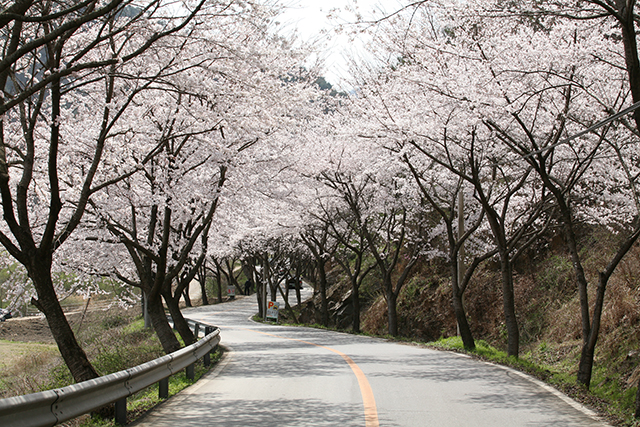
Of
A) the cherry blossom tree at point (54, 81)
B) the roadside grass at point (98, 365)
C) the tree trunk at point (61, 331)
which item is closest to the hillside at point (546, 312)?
the roadside grass at point (98, 365)

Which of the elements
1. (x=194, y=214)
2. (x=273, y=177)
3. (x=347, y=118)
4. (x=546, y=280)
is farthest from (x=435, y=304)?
(x=194, y=214)

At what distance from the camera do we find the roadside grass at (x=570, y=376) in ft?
25.8

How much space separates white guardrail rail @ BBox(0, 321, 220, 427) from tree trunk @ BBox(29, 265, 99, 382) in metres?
1.22

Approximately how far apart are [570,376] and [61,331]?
10.2 metres

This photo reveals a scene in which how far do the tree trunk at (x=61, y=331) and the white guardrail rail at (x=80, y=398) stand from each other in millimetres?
1216

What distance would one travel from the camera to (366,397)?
26.9 feet

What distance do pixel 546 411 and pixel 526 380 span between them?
299cm

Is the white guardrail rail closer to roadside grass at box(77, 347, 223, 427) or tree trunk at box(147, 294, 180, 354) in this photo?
roadside grass at box(77, 347, 223, 427)

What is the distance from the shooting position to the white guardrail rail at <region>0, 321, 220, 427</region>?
4395 millimetres

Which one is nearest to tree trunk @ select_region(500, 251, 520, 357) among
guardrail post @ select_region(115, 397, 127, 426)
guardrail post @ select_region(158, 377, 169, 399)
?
guardrail post @ select_region(158, 377, 169, 399)

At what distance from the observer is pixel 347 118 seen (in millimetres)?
22797

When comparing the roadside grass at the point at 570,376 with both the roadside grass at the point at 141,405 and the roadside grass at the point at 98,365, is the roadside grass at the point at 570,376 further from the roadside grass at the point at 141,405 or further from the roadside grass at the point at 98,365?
the roadside grass at the point at 98,365

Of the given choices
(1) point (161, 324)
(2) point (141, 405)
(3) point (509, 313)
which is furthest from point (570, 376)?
(1) point (161, 324)

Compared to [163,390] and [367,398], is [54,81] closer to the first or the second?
[163,390]
